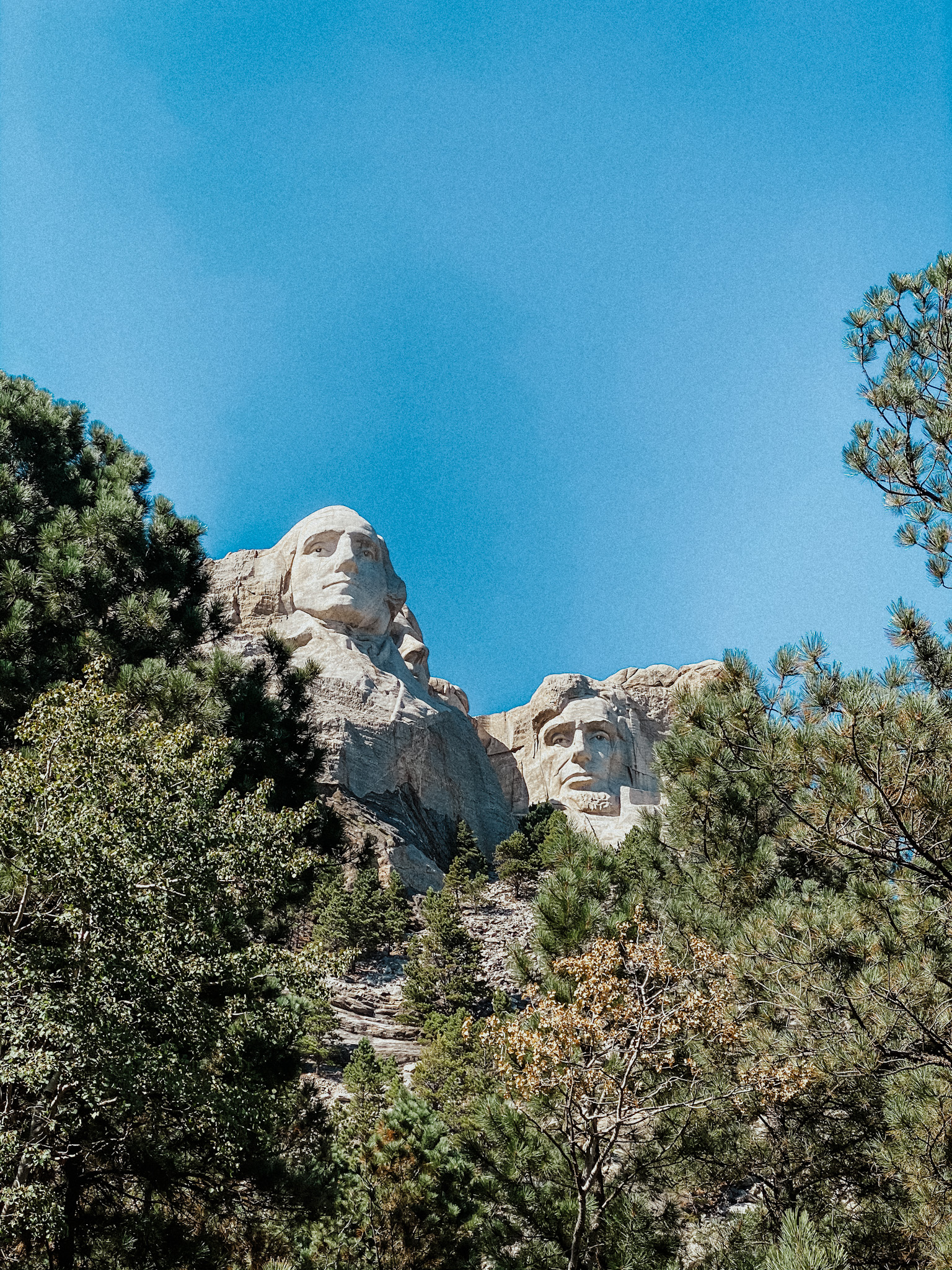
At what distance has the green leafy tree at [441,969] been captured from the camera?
2172 centimetres

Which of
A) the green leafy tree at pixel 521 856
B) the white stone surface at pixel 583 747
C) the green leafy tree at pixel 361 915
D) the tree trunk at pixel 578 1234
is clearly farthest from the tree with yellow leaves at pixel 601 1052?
the white stone surface at pixel 583 747

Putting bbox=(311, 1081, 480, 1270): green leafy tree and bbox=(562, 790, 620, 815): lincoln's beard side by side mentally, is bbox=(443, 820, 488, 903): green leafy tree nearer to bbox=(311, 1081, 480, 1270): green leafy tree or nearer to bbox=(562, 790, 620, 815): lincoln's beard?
bbox=(562, 790, 620, 815): lincoln's beard

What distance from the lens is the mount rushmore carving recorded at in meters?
33.0

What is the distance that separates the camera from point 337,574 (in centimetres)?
3784

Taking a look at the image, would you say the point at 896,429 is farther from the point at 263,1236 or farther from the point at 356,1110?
the point at 356,1110

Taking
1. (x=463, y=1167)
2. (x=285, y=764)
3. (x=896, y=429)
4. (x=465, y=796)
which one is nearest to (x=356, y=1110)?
(x=285, y=764)

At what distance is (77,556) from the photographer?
10531mm

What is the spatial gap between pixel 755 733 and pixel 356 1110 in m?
11.2

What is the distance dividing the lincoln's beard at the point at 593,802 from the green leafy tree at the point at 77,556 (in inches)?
1290

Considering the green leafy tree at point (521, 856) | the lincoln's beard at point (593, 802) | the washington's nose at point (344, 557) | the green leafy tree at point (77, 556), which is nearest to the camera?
the green leafy tree at point (77, 556)

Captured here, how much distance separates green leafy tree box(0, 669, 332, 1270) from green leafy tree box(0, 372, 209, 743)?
236 cm

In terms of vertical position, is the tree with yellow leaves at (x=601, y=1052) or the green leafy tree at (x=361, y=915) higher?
the green leafy tree at (x=361, y=915)

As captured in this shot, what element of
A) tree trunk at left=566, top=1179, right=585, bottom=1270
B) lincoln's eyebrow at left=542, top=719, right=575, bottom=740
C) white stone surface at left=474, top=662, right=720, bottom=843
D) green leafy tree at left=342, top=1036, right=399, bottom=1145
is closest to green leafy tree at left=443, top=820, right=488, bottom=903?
white stone surface at left=474, top=662, right=720, bottom=843

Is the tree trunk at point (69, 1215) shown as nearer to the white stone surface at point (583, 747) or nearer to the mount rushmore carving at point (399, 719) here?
the mount rushmore carving at point (399, 719)
